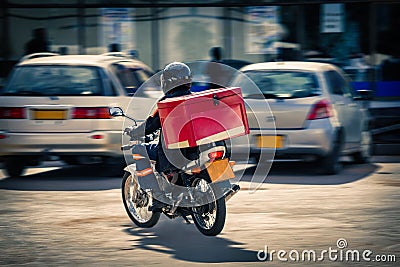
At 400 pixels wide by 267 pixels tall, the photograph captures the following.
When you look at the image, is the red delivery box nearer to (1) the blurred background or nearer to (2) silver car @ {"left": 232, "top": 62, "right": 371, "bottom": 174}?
(2) silver car @ {"left": 232, "top": 62, "right": 371, "bottom": 174}

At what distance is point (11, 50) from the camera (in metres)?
20.8

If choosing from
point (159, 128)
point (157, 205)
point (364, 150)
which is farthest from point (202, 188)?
point (364, 150)

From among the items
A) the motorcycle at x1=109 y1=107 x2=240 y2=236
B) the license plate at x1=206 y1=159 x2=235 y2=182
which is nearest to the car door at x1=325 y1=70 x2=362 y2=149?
the motorcycle at x1=109 y1=107 x2=240 y2=236

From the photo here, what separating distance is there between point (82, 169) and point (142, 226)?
509cm

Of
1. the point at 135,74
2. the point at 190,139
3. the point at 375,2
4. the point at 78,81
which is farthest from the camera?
the point at 375,2

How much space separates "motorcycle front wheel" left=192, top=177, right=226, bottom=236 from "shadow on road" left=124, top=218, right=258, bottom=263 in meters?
0.09

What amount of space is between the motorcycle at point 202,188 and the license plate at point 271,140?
3764 millimetres

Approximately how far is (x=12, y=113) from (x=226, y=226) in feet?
14.7

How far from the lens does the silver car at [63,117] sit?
12.4 m

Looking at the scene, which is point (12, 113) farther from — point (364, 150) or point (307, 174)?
point (364, 150)

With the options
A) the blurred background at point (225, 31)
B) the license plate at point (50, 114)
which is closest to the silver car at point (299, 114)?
the license plate at point (50, 114)

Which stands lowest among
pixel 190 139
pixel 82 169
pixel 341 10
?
pixel 82 169

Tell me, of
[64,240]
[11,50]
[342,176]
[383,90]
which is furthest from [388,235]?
[11,50]

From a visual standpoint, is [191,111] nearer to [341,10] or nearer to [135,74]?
[135,74]
